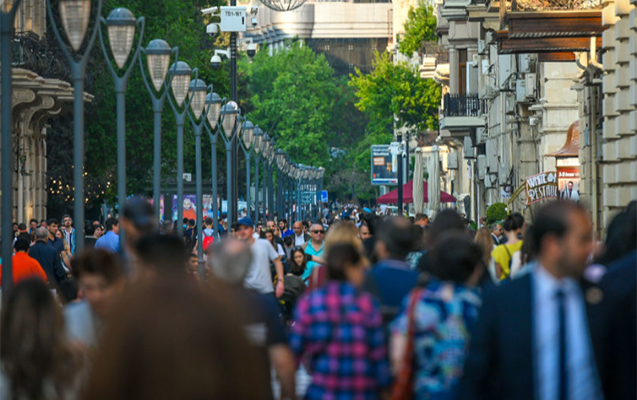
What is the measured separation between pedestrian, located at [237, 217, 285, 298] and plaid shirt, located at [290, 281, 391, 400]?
5.27 meters

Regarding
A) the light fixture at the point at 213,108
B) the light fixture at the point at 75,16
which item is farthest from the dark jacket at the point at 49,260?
the light fixture at the point at 213,108

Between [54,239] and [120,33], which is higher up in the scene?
[120,33]

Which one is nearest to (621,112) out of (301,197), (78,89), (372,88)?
(78,89)

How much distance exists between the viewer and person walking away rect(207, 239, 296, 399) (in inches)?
291

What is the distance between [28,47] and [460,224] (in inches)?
952

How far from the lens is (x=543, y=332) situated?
19.8 feet

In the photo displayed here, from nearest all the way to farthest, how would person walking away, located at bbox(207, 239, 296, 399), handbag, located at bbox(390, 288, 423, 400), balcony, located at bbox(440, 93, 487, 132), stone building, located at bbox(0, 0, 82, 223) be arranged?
handbag, located at bbox(390, 288, 423, 400) → person walking away, located at bbox(207, 239, 296, 399) → stone building, located at bbox(0, 0, 82, 223) → balcony, located at bbox(440, 93, 487, 132)

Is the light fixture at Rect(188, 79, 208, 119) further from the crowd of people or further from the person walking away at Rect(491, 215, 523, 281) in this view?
the crowd of people

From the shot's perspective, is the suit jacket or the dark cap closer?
the suit jacket

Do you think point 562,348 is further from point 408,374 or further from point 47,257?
point 47,257

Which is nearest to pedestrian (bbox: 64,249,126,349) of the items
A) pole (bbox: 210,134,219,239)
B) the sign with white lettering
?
the sign with white lettering

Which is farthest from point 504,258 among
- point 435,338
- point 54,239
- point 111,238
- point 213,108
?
point 213,108

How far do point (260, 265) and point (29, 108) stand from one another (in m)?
23.3

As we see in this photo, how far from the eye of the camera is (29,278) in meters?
6.43
